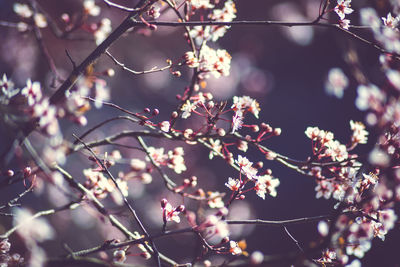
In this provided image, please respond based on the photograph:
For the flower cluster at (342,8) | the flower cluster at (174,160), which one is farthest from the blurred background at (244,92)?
the flower cluster at (342,8)

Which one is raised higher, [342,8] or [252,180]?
[342,8]

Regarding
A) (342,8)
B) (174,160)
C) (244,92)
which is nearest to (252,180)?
(174,160)

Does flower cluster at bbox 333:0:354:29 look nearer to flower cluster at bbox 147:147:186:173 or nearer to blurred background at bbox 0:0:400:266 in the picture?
flower cluster at bbox 147:147:186:173

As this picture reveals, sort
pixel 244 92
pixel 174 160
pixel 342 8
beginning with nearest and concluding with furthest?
pixel 342 8
pixel 174 160
pixel 244 92

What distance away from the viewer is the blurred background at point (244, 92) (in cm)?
596

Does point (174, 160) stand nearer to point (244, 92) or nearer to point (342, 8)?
point (342, 8)

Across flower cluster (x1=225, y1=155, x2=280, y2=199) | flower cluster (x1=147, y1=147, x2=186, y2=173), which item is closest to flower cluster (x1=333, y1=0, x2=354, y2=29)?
flower cluster (x1=225, y1=155, x2=280, y2=199)

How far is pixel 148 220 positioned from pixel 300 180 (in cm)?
388

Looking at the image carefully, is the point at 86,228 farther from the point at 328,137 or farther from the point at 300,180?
the point at 328,137

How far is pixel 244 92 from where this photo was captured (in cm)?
838

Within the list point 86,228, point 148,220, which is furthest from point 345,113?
point 86,228

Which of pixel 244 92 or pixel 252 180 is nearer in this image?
pixel 252 180

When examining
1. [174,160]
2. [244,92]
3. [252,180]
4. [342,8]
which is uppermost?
[342,8]

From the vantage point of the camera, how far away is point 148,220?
6.54 metres
